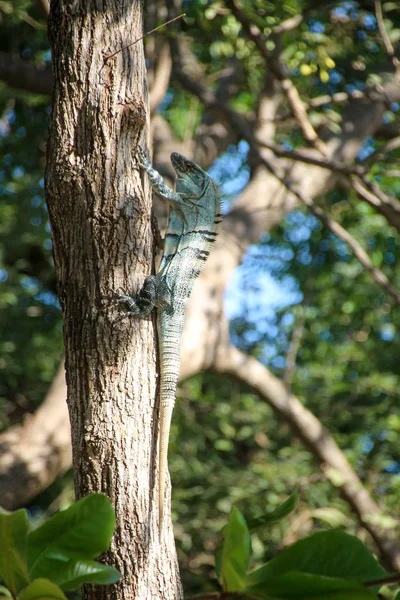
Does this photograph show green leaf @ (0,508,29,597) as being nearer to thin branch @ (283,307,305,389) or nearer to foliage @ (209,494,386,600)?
foliage @ (209,494,386,600)

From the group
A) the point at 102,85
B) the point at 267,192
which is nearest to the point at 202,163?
the point at 267,192

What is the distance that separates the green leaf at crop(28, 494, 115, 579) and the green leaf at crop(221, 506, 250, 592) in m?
0.25

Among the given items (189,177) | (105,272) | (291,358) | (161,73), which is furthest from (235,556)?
(291,358)

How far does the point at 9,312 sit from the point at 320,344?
11.8 ft

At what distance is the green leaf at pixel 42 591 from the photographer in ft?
3.84

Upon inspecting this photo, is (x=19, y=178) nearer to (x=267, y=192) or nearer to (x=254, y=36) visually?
(x=267, y=192)

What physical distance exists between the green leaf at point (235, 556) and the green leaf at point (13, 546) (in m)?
0.36

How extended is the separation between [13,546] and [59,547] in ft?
0.34

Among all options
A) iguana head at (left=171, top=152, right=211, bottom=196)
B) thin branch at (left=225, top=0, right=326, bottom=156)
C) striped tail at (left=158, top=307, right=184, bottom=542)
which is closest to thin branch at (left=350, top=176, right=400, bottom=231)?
thin branch at (left=225, top=0, right=326, bottom=156)

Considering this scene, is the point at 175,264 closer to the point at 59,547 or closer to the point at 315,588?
the point at 59,547

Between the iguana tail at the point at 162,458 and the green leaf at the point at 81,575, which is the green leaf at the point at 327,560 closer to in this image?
the green leaf at the point at 81,575

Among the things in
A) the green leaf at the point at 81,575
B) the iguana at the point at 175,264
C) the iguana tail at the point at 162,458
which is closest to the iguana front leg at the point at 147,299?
the iguana at the point at 175,264

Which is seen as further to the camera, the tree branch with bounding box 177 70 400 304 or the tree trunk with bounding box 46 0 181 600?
the tree branch with bounding box 177 70 400 304

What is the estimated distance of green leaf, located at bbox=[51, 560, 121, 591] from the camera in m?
1.27
